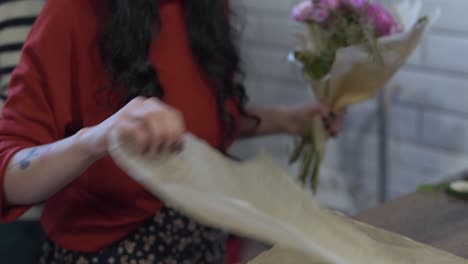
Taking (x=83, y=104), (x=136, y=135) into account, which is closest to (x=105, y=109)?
(x=83, y=104)

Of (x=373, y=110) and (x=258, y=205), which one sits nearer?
(x=258, y=205)

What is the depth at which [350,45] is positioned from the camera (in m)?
1.30

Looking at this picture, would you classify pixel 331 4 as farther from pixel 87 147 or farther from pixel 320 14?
pixel 87 147

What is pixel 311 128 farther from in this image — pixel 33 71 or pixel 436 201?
pixel 33 71

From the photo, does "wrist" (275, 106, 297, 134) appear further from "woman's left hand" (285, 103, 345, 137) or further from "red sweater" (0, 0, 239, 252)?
"red sweater" (0, 0, 239, 252)

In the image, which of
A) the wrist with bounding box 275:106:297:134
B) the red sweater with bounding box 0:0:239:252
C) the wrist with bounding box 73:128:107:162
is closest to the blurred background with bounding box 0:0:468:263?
the wrist with bounding box 275:106:297:134

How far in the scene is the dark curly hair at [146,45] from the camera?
121 cm

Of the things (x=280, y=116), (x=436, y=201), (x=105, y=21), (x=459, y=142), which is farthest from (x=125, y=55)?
(x=459, y=142)

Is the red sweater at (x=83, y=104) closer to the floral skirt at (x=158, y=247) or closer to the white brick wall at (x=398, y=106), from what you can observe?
the floral skirt at (x=158, y=247)

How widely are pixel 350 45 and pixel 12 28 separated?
73 centimetres

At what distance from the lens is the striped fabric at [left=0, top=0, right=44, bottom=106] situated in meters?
1.53

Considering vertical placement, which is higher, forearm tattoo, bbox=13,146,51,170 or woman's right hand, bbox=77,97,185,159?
woman's right hand, bbox=77,97,185,159

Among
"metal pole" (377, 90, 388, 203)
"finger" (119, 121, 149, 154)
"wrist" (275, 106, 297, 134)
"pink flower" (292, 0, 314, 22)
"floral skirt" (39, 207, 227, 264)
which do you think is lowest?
"metal pole" (377, 90, 388, 203)

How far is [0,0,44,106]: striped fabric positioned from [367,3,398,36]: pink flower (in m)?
0.71
